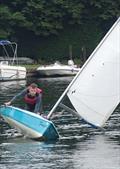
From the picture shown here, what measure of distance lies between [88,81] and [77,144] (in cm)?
257

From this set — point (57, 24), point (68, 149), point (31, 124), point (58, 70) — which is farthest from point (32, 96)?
point (57, 24)

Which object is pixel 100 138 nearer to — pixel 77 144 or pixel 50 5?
pixel 77 144

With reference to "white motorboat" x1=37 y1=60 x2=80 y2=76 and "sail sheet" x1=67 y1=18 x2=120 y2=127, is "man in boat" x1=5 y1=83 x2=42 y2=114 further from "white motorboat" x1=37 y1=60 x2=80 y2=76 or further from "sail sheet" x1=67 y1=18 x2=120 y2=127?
"white motorboat" x1=37 y1=60 x2=80 y2=76

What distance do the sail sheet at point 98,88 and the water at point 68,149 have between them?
945mm

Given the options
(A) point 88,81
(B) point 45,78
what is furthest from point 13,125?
(B) point 45,78

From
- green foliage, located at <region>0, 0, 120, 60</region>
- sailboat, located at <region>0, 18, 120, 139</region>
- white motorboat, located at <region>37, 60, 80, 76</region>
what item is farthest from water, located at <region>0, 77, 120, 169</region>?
green foliage, located at <region>0, 0, 120, 60</region>

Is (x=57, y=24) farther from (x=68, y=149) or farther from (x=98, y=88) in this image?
(x=68, y=149)

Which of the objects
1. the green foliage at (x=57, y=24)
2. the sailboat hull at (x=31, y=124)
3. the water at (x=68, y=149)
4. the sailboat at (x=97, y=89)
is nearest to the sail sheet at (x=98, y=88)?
the sailboat at (x=97, y=89)

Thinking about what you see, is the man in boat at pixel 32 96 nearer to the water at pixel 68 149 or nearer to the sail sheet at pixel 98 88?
the water at pixel 68 149

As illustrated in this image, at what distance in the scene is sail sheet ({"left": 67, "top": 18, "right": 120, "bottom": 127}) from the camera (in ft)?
90.5

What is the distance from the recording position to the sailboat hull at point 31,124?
2698 cm

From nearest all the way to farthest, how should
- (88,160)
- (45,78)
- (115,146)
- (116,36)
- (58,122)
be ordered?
(88,160)
(115,146)
(116,36)
(58,122)
(45,78)

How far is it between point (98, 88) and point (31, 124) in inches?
106

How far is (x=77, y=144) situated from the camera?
86.1ft
